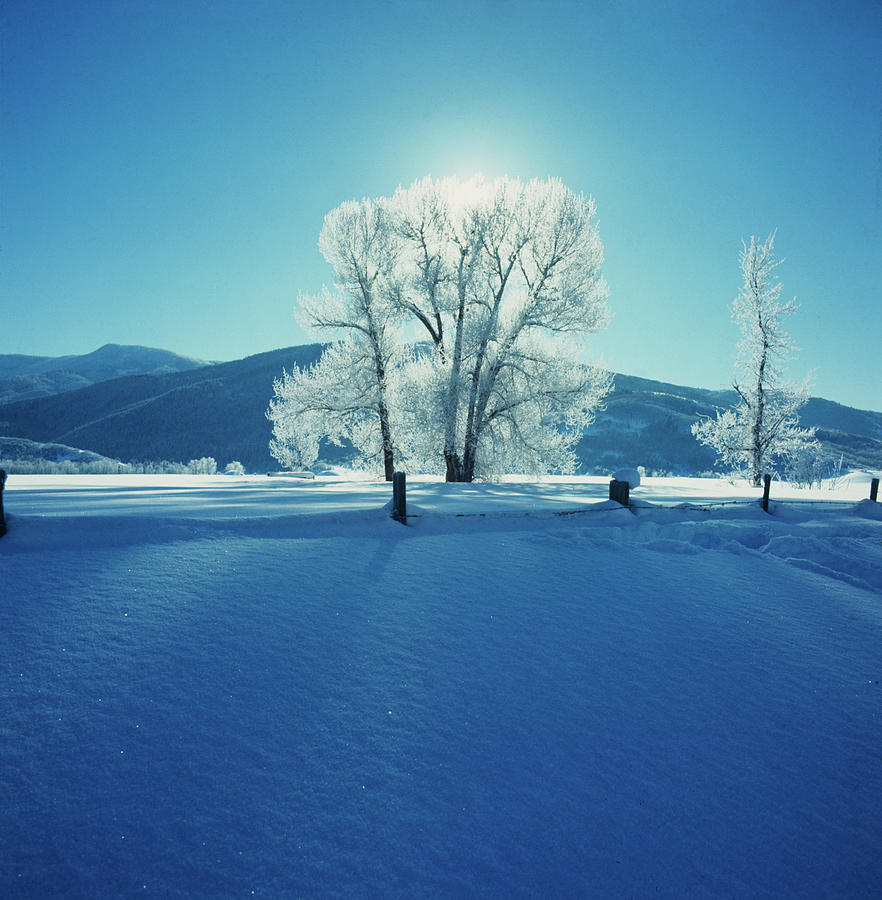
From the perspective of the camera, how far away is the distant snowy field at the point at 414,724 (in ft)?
5.58

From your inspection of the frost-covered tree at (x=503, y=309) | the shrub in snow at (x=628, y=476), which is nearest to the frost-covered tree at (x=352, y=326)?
the frost-covered tree at (x=503, y=309)

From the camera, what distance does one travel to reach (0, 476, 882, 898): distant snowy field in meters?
1.70

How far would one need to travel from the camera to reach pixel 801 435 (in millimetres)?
19906

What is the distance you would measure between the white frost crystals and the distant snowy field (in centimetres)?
912

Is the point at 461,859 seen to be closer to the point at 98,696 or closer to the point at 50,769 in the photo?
the point at 50,769

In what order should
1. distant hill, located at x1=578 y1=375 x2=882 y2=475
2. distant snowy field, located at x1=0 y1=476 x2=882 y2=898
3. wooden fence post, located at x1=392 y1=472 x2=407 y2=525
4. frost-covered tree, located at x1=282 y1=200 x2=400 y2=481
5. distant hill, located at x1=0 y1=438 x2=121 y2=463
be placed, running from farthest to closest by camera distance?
distant hill, located at x1=578 y1=375 x2=882 y2=475 → distant hill, located at x1=0 y1=438 x2=121 y2=463 → frost-covered tree, located at x1=282 y1=200 x2=400 y2=481 → wooden fence post, located at x1=392 y1=472 x2=407 y2=525 → distant snowy field, located at x1=0 y1=476 x2=882 y2=898

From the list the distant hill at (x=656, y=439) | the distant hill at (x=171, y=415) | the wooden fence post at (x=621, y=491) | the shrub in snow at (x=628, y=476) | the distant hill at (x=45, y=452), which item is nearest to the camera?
the wooden fence post at (x=621, y=491)

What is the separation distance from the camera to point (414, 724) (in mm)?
2355

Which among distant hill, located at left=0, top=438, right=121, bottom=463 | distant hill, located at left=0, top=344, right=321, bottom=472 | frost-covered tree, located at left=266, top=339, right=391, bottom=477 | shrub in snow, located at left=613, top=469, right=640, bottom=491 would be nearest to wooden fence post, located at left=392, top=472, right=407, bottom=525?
shrub in snow, located at left=613, top=469, right=640, bottom=491

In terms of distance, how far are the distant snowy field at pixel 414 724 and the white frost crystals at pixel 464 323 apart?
9119 millimetres

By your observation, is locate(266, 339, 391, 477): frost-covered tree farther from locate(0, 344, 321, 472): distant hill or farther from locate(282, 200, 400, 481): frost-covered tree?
locate(0, 344, 321, 472): distant hill

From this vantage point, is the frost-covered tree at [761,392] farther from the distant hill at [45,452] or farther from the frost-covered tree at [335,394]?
the distant hill at [45,452]

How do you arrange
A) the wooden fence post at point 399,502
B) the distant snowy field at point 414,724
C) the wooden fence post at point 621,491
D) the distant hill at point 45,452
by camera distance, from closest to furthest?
the distant snowy field at point 414,724, the wooden fence post at point 399,502, the wooden fence post at point 621,491, the distant hill at point 45,452

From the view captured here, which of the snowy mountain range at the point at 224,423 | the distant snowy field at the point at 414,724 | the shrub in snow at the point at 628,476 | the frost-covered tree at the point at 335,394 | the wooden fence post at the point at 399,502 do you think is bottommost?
the distant snowy field at the point at 414,724
